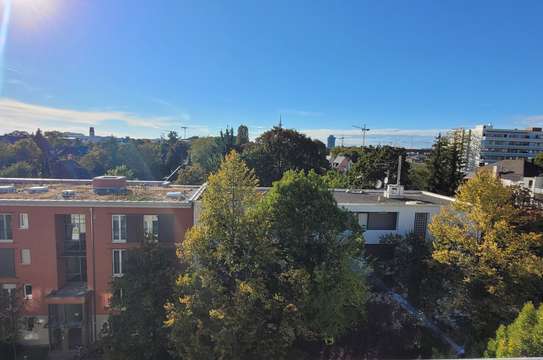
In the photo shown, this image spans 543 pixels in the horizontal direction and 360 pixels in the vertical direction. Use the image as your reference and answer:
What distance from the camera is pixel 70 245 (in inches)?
693

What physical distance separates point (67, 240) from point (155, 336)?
8.96 m

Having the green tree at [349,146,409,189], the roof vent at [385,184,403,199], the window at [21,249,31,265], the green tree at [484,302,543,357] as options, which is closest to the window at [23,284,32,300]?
the window at [21,249,31,265]

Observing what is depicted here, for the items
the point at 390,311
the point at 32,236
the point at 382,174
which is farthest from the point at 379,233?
the point at 382,174

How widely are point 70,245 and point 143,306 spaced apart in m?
8.15

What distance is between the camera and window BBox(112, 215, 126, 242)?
16859mm

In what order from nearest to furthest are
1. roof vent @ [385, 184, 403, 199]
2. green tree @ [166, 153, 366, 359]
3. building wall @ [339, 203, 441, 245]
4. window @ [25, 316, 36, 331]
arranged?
1. green tree @ [166, 153, 366, 359]
2. window @ [25, 316, 36, 331]
3. building wall @ [339, 203, 441, 245]
4. roof vent @ [385, 184, 403, 199]

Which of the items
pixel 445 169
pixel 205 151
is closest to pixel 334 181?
pixel 445 169

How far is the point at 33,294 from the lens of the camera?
1714cm

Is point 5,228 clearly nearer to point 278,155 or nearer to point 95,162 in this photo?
point 278,155

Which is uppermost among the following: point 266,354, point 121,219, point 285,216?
point 285,216

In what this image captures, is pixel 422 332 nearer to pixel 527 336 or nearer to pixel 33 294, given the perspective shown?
pixel 527 336

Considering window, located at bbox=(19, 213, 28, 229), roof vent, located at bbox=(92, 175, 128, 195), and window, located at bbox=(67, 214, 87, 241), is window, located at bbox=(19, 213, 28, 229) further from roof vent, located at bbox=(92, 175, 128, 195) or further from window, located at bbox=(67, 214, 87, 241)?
roof vent, located at bbox=(92, 175, 128, 195)

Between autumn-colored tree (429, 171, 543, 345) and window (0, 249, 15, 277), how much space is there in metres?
23.0

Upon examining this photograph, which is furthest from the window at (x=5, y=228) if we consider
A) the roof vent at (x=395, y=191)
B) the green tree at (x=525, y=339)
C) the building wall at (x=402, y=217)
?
the roof vent at (x=395, y=191)
